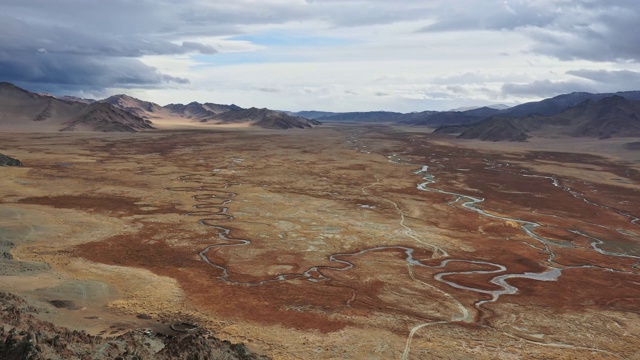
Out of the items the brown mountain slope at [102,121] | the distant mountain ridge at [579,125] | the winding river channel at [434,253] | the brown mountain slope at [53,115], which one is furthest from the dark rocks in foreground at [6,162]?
the distant mountain ridge at [579,125]

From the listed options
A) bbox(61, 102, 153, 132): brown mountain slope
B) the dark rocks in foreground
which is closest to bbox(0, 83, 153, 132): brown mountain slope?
bbox(61, 102, 153, 132): brown mountain slope

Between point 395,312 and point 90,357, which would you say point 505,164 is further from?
point 90,357

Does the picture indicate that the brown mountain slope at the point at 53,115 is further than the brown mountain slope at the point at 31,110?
No

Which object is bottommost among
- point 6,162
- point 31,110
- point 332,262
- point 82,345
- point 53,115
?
point 332,262

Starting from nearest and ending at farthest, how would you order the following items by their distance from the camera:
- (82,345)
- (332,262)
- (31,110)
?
(82,345) < (332,262) < (31,110)

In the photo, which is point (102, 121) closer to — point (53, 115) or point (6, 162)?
point (53, 115)

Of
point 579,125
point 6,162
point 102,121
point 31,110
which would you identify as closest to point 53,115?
point 31,110

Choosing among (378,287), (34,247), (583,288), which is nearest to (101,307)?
(34,247)

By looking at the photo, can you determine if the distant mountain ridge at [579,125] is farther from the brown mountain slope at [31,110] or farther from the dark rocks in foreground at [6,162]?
the brown mountain slope at [31,110]
